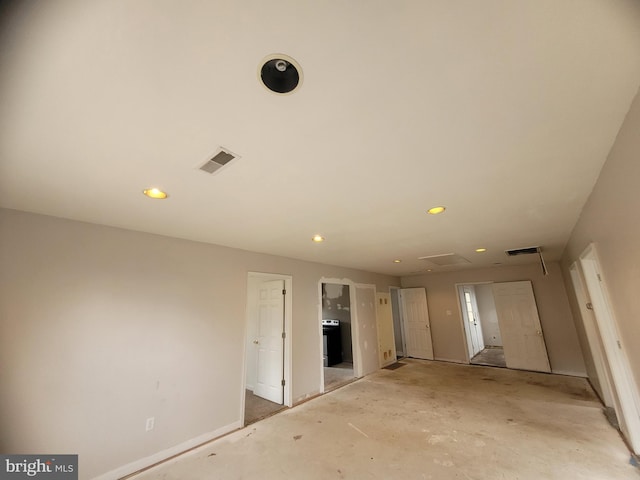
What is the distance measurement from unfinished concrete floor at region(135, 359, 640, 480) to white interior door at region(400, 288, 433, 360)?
9.12ft

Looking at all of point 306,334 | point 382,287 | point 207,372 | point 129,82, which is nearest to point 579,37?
point 129,82

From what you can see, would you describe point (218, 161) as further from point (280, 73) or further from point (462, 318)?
point (462, 318)

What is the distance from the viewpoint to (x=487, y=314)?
30.8ft

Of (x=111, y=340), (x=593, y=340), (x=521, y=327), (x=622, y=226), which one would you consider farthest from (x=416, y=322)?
(x=111, y=340)

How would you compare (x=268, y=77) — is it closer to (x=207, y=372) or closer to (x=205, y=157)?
(x=205, y=157)

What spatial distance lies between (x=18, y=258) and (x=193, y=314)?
1.63 m

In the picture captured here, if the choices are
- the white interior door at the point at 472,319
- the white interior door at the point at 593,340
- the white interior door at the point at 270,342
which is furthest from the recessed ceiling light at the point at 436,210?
the white interior door at the point at 472,319

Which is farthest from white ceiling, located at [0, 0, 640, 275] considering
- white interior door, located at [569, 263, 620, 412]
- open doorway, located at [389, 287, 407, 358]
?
open doorway, located at [389, 287, 407, 358]

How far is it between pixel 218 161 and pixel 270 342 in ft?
12.3

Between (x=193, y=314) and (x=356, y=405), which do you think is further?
(x=356, y=405)

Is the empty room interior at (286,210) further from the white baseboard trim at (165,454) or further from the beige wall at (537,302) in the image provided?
the beige wall at (537,302)

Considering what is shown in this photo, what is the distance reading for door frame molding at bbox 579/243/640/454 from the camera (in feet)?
8.41

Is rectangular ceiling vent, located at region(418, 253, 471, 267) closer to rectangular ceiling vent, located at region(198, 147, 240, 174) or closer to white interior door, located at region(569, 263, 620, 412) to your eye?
white interior door, located at region(569, 263, 620, 412)

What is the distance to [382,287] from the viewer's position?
717 cm
